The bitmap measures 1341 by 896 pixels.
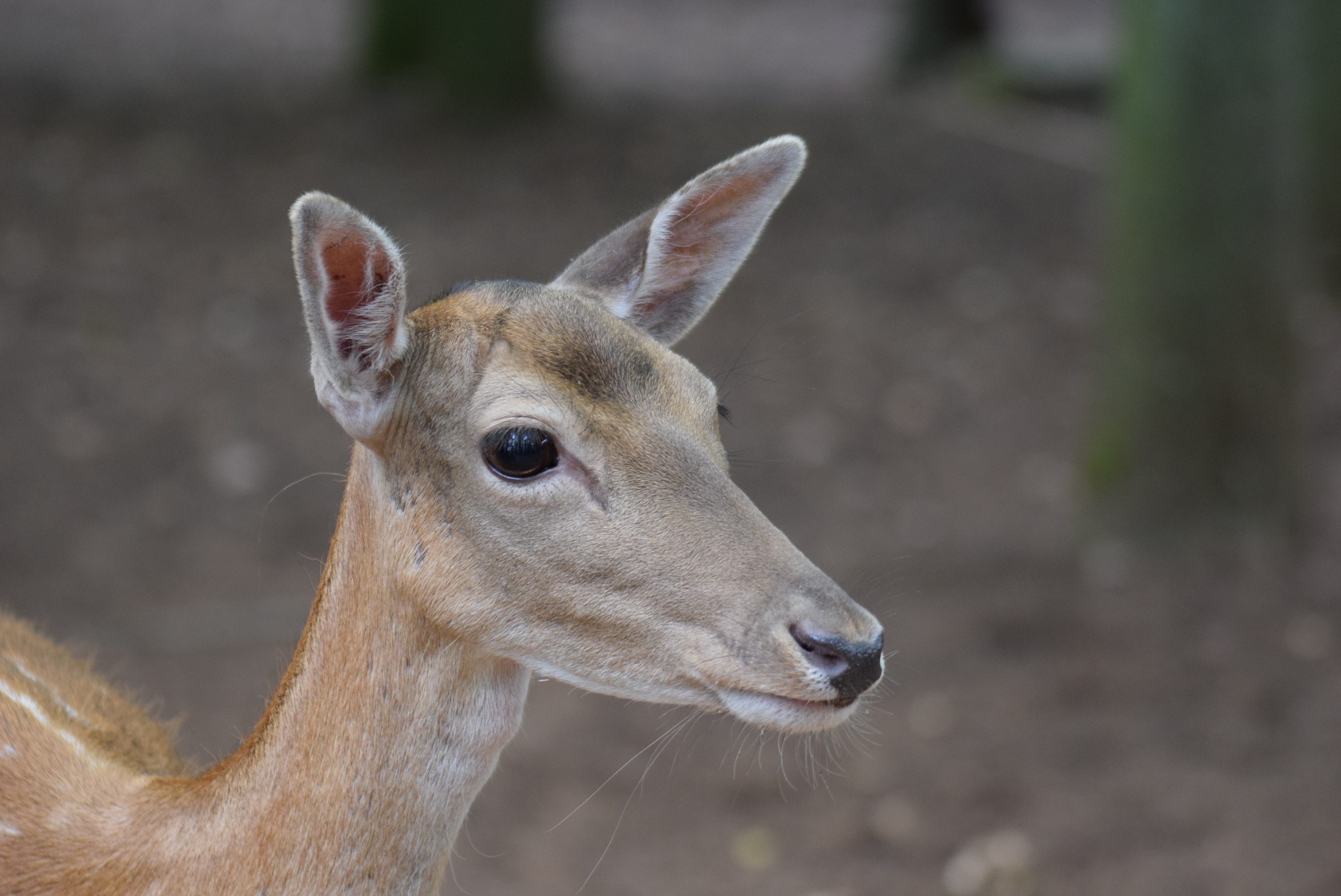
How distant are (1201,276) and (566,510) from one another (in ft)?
15.4

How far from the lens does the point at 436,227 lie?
9258 mm

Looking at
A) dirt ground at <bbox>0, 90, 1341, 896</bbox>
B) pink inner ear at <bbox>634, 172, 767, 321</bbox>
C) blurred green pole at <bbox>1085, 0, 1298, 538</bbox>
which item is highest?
pink inner ear at <bbox>634, 172, 767, 321</bbox>

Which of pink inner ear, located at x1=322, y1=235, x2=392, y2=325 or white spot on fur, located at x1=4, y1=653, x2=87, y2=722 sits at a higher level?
pink inner ear, located at x1=322, y1=235, x2=392, y2=325

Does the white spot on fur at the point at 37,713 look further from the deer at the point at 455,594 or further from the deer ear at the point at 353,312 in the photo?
the deer ear at the point at 353,312

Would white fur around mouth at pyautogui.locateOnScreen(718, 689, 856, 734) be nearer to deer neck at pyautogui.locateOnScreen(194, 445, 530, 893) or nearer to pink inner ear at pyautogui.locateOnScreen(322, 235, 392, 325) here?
deer neck at pyautogui.locateOnScreen(194, 445, 530, 893)

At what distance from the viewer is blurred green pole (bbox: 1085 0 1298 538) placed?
6.04 meters

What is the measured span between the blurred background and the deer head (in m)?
0.50

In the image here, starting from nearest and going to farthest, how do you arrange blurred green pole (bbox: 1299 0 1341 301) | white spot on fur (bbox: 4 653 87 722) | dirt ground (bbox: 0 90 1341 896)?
white spot on fur (bbox: 4 653 87 722) → dirt ground (bbox: 0 90 1341 896) → blurred green pole (bbox: 1299 0 1341 301)

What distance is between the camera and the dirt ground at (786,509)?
4977mm

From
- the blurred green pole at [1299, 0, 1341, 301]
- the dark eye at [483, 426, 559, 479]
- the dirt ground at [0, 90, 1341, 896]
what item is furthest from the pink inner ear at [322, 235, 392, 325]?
the blurred green pole at [1299, 0, 1341, 301]

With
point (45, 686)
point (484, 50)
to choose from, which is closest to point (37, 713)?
point (45, 686)

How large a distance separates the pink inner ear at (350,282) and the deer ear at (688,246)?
1.69ft

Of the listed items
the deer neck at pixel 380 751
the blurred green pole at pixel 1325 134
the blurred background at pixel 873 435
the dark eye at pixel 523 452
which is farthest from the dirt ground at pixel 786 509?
the dark eye at pixel 523 452

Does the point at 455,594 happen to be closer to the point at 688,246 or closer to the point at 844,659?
the point at 844,659
